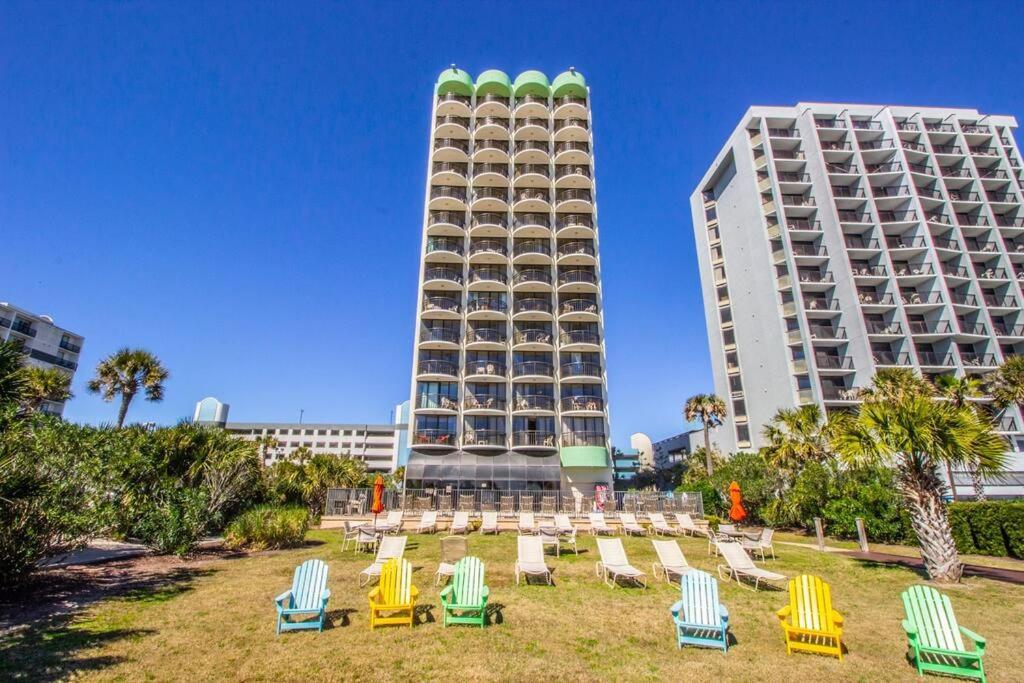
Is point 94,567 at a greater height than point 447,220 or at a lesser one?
lesser

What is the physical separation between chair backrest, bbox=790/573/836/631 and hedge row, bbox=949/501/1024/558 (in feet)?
50.3

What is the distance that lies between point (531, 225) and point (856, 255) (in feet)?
93.5

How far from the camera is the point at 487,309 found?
115 ft

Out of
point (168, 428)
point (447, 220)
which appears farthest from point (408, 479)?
point (447, 220)

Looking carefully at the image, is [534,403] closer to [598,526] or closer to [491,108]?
[598,526]

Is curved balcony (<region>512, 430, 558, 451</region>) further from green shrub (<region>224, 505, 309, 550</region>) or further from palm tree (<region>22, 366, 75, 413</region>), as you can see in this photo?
palm tree (<region>22, 366, 75, 413</region>)

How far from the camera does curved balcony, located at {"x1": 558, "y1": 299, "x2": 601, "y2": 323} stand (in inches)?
1382

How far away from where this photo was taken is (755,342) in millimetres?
41094

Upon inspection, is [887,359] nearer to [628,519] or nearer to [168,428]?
[628,519]

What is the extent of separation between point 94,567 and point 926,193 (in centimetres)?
6139

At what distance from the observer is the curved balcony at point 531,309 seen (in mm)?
35094

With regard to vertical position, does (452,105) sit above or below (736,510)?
above

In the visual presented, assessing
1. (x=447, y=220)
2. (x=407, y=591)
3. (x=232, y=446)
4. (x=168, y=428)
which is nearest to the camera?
(x=407, y=591)

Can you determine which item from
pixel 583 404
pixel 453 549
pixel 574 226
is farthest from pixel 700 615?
pixel 574 226
